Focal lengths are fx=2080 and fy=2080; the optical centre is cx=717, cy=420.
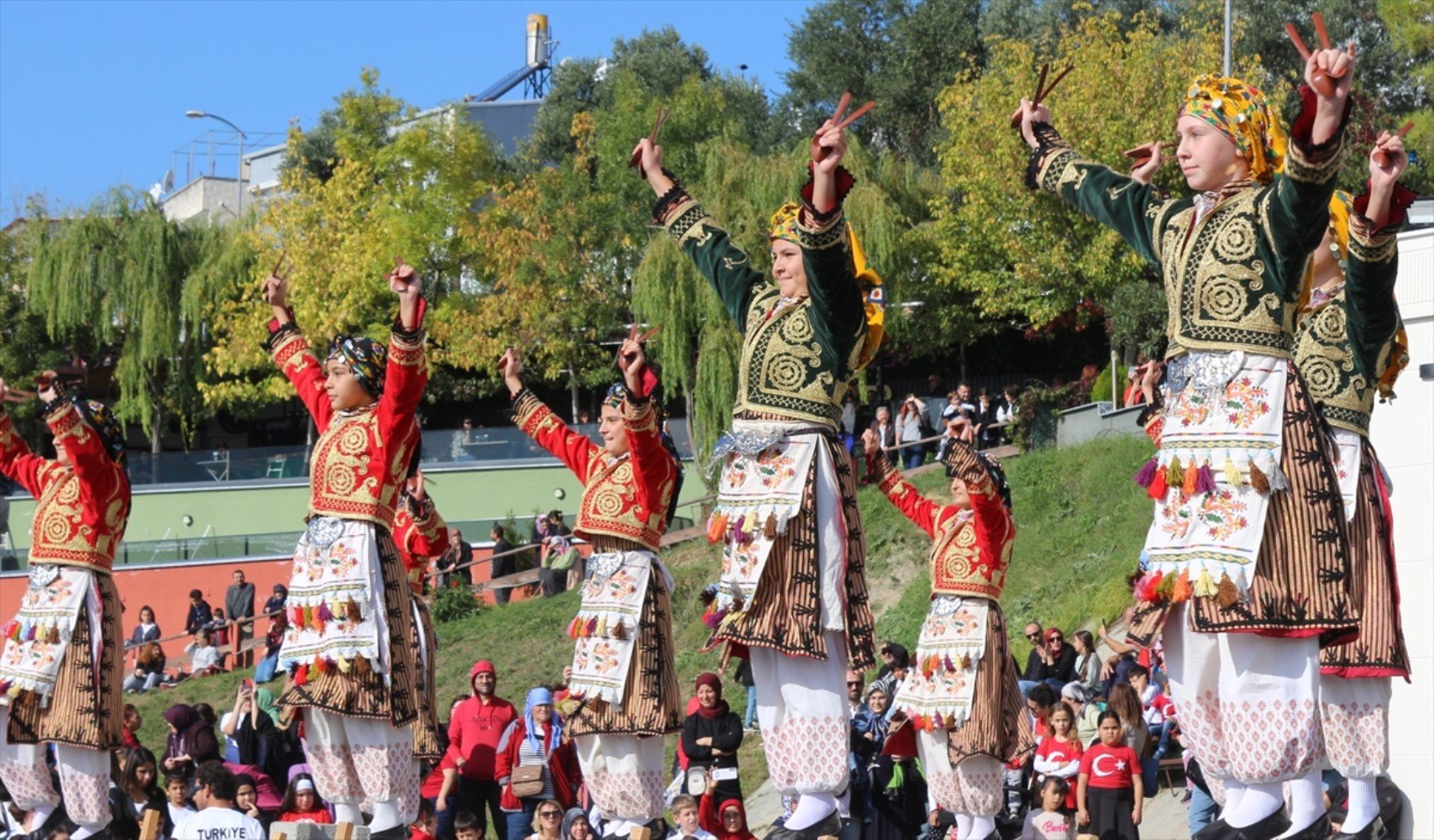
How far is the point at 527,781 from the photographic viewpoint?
12125 mm

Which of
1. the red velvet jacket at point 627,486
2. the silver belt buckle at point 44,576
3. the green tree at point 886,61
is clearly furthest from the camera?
the green tree at point 886,61

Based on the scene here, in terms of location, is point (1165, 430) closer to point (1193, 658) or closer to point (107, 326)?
point (1193, 658)

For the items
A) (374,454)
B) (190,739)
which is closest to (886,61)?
(190,739)

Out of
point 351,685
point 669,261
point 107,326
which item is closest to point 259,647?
point 669,261

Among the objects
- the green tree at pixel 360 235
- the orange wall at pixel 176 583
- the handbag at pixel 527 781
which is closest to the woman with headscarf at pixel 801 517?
the handbag at pixel 527 781

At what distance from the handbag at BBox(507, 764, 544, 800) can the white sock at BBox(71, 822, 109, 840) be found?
10.3ft

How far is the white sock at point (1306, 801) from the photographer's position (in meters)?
5.80

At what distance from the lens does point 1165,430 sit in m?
6.20

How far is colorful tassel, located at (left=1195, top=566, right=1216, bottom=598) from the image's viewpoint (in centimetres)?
583

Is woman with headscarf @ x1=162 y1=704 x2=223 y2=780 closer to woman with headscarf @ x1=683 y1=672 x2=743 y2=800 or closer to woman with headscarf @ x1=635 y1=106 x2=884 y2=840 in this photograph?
woman with headscarf @ x1=683 y1=672 x2=743 y2=800

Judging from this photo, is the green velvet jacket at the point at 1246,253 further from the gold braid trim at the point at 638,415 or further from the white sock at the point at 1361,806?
the gold braid trim at the point at 638,415

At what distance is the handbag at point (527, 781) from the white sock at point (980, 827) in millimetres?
3346

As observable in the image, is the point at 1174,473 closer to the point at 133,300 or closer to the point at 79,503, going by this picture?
the point at 79,503

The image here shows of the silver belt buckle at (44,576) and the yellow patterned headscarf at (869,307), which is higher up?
the yellow patterned headscarf at (869,307)
